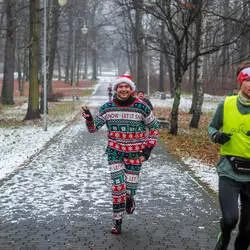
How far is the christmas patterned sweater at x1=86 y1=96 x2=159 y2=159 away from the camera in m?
5.83

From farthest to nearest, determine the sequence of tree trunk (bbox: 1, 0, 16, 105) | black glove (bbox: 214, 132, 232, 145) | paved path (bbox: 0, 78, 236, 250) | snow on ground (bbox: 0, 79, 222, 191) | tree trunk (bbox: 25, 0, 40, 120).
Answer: tree trunk (bbox: 1, 0, 16, 105)
tree trunk (bbox: 25, 0, 40, 120)
snow on ground (bbox: 0, 79, 222, 191)
paved path (bbox: 0, 78, 236, 250)
black glove (bbox: 214, 132, 232, 145)

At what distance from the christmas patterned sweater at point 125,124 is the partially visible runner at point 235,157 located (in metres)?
1.43

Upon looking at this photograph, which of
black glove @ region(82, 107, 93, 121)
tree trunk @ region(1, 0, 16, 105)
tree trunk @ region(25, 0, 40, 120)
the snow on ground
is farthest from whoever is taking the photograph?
tree trunk @ region(1, 0, 16, 105)

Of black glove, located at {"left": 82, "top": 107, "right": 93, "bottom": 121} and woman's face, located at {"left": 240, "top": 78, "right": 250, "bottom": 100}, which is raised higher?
woman's face, located at {"left": 240, "top": 78, "right": 250, "bottom": 100}

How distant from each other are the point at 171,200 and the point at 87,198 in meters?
1.38

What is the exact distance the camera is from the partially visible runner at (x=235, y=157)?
441cm

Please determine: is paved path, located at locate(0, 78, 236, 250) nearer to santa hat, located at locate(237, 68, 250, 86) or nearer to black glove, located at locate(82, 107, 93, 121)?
black glove, located at locate(82, 107, 93, 121)

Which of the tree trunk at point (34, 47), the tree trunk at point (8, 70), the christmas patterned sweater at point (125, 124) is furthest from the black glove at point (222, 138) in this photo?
the tree trunk at point (8, 70)

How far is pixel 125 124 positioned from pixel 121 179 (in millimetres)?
677

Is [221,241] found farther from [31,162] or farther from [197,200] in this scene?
[31,162]

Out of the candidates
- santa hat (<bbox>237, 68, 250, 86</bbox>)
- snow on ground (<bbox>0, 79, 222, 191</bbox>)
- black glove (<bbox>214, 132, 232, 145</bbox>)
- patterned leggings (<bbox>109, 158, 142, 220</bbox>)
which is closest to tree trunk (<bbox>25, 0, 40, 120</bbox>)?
snow on ground (<bbox>0, 79, 222, 191</bbox>)

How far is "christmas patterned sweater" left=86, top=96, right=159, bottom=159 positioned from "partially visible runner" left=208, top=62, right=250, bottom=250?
4.70 ft

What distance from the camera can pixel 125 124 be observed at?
229 inches

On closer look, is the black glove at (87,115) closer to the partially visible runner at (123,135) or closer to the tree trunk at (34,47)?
the partially visible runner at (123,135)
